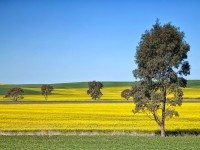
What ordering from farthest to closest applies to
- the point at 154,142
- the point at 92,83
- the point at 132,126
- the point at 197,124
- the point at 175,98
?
the point at 92,83
the point at 197,124
the point at 132,126
the point at 175,98
the point at 154,142

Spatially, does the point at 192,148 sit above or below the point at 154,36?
below

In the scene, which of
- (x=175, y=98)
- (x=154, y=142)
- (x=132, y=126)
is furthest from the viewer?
(x=132, y=126)

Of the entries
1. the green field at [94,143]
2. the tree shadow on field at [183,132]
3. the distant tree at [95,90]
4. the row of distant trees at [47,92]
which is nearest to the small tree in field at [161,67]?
the tree shadow on field at [183,132]

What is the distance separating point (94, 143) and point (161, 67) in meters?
13.2

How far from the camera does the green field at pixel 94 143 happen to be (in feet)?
117

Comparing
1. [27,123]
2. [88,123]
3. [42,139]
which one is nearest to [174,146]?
[42,139]

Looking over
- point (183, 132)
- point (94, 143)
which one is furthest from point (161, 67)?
point (94, 143)

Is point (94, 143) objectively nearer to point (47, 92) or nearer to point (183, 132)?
point (183, 132)

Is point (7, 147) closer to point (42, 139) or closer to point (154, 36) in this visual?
point (42, 139)

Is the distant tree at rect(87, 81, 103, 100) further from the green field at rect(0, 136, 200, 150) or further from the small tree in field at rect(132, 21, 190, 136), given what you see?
the green field at rect(0, 136, 200, 150)

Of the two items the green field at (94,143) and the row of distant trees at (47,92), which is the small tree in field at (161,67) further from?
the row of distant trees at (47,92)

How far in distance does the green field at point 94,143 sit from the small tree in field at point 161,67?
660 centimetres

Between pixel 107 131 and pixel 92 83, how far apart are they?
128 m

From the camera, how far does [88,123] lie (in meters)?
56.9
